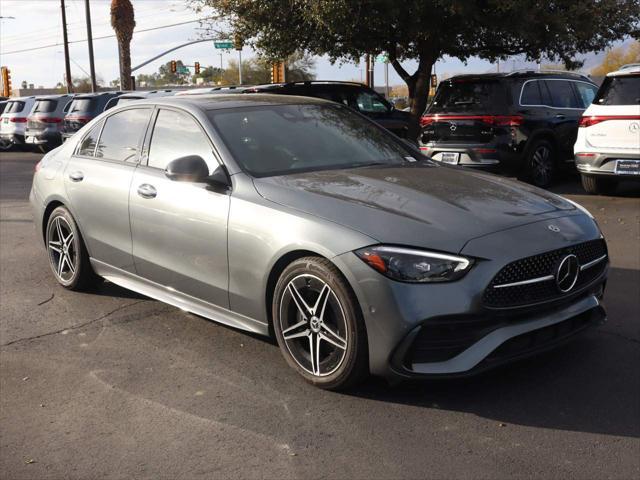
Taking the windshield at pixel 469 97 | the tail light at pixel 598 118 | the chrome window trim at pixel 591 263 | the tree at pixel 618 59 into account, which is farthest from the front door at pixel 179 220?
the tree at pixel 618 59

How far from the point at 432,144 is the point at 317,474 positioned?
28.0 feet

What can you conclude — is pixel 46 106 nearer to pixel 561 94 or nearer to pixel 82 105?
pixel 82 105

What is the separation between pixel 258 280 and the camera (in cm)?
418

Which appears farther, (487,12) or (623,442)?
(487,12)

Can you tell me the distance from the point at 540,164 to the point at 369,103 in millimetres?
4188

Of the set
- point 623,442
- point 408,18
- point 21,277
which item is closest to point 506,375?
point 623,442

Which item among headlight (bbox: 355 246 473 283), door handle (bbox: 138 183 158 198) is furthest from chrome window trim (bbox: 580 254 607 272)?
door handle (bbox: 138 183 158 198)

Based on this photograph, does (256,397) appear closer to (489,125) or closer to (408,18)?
(489,125)

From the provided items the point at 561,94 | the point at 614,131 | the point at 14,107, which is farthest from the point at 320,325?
the point at 14,107

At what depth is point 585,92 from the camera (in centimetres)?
1231

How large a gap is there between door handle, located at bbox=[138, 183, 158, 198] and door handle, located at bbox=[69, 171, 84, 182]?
934mm

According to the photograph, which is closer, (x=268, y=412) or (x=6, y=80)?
(x=268, y=412)

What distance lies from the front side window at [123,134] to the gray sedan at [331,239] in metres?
0.02

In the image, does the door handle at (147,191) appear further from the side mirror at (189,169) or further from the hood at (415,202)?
the hood at (415,202)
